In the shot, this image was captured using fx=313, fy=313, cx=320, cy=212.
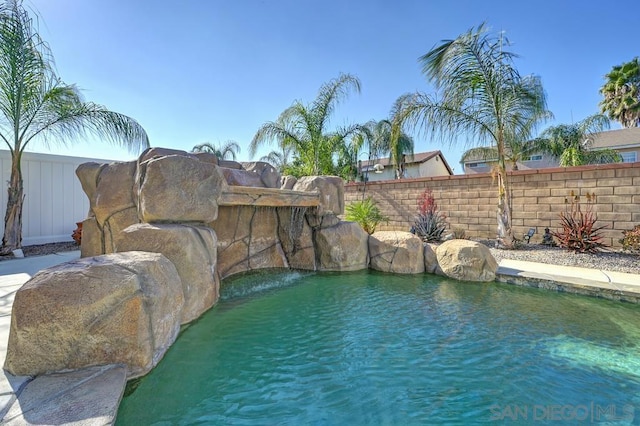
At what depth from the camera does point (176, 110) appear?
1059 cm

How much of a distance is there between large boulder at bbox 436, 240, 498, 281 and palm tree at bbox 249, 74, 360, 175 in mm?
6517

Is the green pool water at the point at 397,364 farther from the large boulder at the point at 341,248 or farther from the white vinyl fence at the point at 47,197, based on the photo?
the white vinyl fence at the point at 47,197

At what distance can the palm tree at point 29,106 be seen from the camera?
19.8 ft

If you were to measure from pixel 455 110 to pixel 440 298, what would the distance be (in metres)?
5.39

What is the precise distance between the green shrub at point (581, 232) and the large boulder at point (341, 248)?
175 inches

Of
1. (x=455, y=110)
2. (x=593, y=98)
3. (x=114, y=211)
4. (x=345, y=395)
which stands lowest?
(x=345, y=395)

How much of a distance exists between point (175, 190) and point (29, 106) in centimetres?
539

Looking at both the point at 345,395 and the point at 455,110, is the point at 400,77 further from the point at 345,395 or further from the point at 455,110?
the point at 345,395

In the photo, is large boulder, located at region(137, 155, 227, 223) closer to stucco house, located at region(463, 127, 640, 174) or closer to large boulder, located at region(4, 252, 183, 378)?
large boulder, located at region(4, 252, 183, 378)

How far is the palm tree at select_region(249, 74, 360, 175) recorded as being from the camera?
10.6 m

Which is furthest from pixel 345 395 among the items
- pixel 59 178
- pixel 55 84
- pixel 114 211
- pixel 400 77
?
pixel 400 77

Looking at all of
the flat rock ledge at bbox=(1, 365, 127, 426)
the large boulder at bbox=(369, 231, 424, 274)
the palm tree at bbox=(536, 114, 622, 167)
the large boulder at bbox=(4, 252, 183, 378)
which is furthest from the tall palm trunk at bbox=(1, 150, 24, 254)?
the palm tree at bbox=(536, 114, 622, 167)

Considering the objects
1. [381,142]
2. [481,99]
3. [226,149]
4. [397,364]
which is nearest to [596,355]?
[397,364]

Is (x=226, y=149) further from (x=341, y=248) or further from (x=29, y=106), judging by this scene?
(x=341, y=248)
